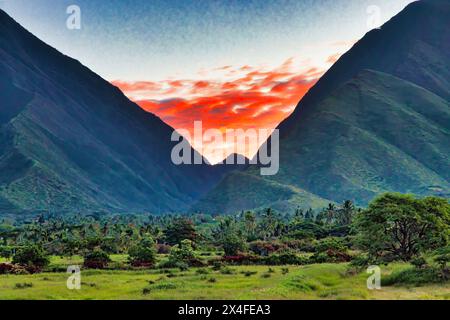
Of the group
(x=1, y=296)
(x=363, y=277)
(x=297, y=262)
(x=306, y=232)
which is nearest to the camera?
(x=1, y=296)

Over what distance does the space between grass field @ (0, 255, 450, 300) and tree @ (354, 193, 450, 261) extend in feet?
16.8

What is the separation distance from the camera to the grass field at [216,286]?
167 feet

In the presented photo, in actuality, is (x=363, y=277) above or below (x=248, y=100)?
below

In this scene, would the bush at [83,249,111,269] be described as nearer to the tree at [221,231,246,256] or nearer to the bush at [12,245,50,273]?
the bush at [12,245,50,273]

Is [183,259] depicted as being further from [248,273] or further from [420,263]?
[420,263]

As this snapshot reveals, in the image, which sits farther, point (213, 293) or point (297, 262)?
point (297, 262)

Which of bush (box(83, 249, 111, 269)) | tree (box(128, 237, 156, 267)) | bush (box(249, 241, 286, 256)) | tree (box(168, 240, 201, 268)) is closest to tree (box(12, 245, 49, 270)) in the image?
bush (box(83, 249, 111, 269))

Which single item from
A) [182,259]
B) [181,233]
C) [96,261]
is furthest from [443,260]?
[181,233]

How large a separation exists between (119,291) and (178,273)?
18.7m

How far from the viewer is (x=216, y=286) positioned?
205ft

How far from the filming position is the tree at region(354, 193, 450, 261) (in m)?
70.3
